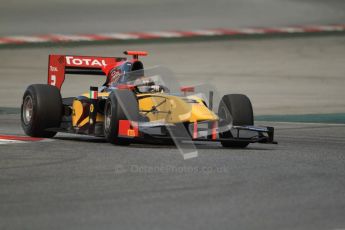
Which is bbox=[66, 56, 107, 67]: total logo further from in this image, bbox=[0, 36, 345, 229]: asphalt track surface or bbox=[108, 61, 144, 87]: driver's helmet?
bbox=[0, 36, 345, 229]: asphalt track surface

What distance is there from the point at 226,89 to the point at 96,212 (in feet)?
41.7

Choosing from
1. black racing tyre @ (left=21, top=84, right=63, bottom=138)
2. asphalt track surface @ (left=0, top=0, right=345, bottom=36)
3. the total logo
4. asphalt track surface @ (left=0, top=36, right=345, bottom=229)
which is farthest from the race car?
asphalt track surface @ (left=0, top=0, right=345, bottom=36)

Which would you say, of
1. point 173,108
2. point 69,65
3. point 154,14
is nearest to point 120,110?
point 173,108

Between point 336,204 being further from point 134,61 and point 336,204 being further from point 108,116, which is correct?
point 134,61

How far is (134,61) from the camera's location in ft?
37.3

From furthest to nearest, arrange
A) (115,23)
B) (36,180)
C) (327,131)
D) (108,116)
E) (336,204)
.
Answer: (115,23), (327,131), (108,116), (36,180), (336,204)

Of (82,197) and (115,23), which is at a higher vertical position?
(115,23)

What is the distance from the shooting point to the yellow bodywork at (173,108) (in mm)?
9828

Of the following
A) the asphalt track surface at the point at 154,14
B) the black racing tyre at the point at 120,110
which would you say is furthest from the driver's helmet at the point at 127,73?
the asphalt track surface at the point at 154,14

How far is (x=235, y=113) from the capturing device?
10234 mm

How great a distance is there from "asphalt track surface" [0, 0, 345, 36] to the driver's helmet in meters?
7.98

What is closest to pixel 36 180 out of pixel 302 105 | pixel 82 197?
pixel 82 197

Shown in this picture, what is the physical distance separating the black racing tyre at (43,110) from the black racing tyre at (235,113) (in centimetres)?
236

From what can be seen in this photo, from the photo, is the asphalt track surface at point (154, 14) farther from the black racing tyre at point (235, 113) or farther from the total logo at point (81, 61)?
the black racing tyre at point (235, 113)
